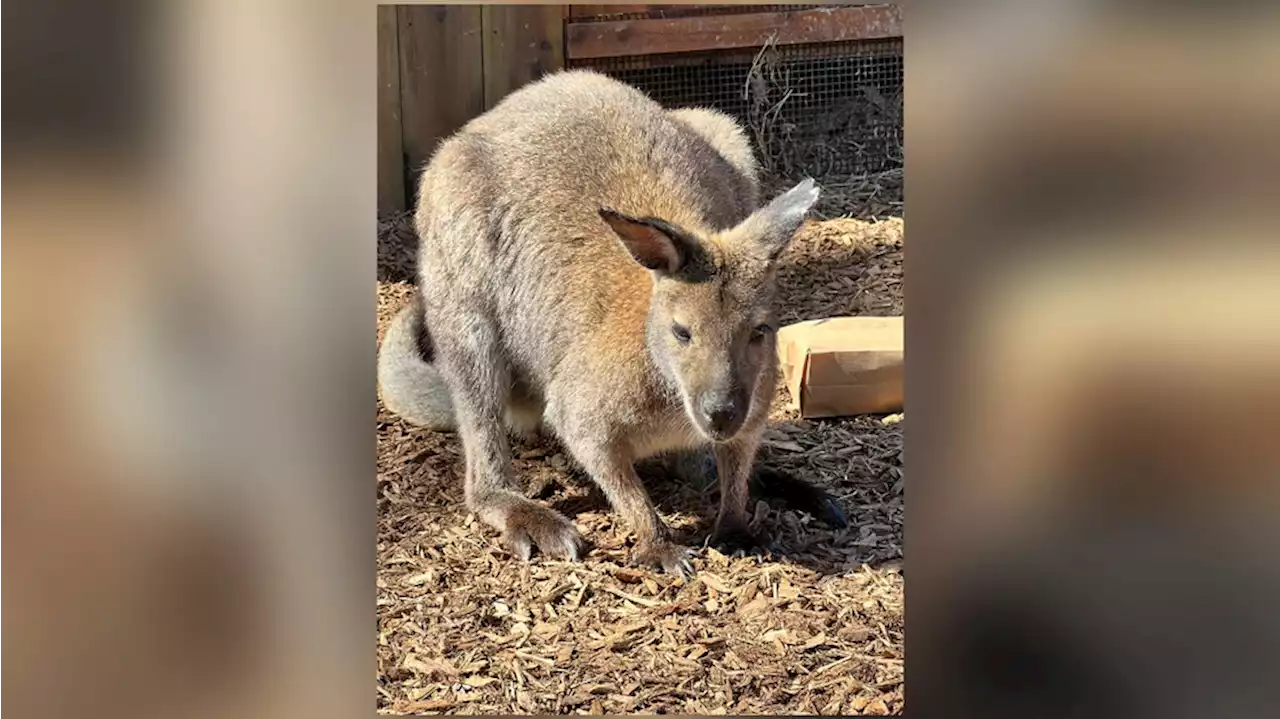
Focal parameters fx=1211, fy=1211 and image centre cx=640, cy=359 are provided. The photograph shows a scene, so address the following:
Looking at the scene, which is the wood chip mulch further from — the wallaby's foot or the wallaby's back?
the wallaby's back

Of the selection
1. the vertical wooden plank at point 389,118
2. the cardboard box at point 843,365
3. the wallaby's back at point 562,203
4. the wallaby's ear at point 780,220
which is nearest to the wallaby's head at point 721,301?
the wallaby's ear at point 780,220

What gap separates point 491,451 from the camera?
11.3 ft

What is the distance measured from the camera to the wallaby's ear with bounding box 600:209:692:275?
293cm

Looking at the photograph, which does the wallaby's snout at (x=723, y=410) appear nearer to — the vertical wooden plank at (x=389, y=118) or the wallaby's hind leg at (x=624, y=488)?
the wallaby's hind leg at (x=624, y=488)

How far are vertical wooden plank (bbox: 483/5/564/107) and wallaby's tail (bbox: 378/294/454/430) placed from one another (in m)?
0.65

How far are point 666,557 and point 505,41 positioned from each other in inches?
54.3

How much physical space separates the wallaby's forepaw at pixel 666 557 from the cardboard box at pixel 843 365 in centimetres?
52

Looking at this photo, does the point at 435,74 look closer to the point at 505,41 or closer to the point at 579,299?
the point at 505,41

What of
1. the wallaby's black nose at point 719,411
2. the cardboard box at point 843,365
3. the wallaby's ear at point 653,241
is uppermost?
the wallaby's ear at point 653,241

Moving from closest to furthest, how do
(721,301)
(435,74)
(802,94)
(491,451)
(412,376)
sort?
(435,74)
(721,301)
(802,94)
(412,376)
(491,451)

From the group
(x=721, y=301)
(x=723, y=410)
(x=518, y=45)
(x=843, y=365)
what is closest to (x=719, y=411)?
(x=723, y=410)

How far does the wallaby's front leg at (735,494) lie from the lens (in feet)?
10.8

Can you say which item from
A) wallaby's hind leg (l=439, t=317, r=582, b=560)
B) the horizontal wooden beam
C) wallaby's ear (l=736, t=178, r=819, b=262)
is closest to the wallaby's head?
wallaby's ear (l=736, t=178, r=819, b=262)
